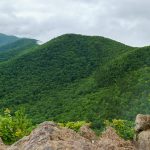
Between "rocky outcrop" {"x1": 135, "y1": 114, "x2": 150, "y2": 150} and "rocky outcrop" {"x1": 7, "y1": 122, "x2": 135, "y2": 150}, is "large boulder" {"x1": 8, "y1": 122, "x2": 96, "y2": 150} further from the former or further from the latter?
"rocky outcrop" {"x1": 135, "y1": 114, "x2": 150, "y2": 150}

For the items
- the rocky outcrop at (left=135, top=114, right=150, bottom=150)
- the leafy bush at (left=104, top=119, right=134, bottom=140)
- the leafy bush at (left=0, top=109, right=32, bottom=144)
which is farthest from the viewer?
the leafy bush at (left=104, top=119, right=134, bottom=140)

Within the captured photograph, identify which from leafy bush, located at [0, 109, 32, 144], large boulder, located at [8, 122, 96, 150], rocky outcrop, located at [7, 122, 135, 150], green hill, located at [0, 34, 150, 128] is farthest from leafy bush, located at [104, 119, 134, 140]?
green hill, located at [0, 34, 150, 128]

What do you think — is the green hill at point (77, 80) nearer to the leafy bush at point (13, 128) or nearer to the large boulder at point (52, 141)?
the leafy bush at point (13, 128)

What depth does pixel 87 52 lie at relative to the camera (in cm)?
17888

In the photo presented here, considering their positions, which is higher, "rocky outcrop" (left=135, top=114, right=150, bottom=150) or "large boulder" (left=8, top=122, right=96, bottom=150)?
"large boulder" (left=8, top=122, right=96, bottom=150)

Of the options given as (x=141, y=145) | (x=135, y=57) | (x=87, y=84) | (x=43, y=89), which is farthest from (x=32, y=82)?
(x=141, y=145)

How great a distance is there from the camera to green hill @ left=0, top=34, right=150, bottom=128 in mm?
89062

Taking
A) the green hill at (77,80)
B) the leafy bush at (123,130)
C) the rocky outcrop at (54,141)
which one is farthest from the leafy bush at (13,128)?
the green hill at (77,80)

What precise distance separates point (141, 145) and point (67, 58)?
521 feet

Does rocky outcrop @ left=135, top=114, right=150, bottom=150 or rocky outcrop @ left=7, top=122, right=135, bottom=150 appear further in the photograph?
rocky outcrop @ left=135, top=114, right=150, bottom=150

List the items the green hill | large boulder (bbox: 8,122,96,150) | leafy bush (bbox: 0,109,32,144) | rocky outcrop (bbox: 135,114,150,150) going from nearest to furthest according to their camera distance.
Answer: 1. large boulder (bbox: 8,122,96,150)
2. rocky outcrop (bbox: 135,114,150,150)
3. leafy bush (bbox: 0,109,32,144)
4. the green hill

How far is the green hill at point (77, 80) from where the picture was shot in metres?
89.1

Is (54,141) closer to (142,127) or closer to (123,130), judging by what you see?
(142,127)

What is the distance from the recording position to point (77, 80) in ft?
472
